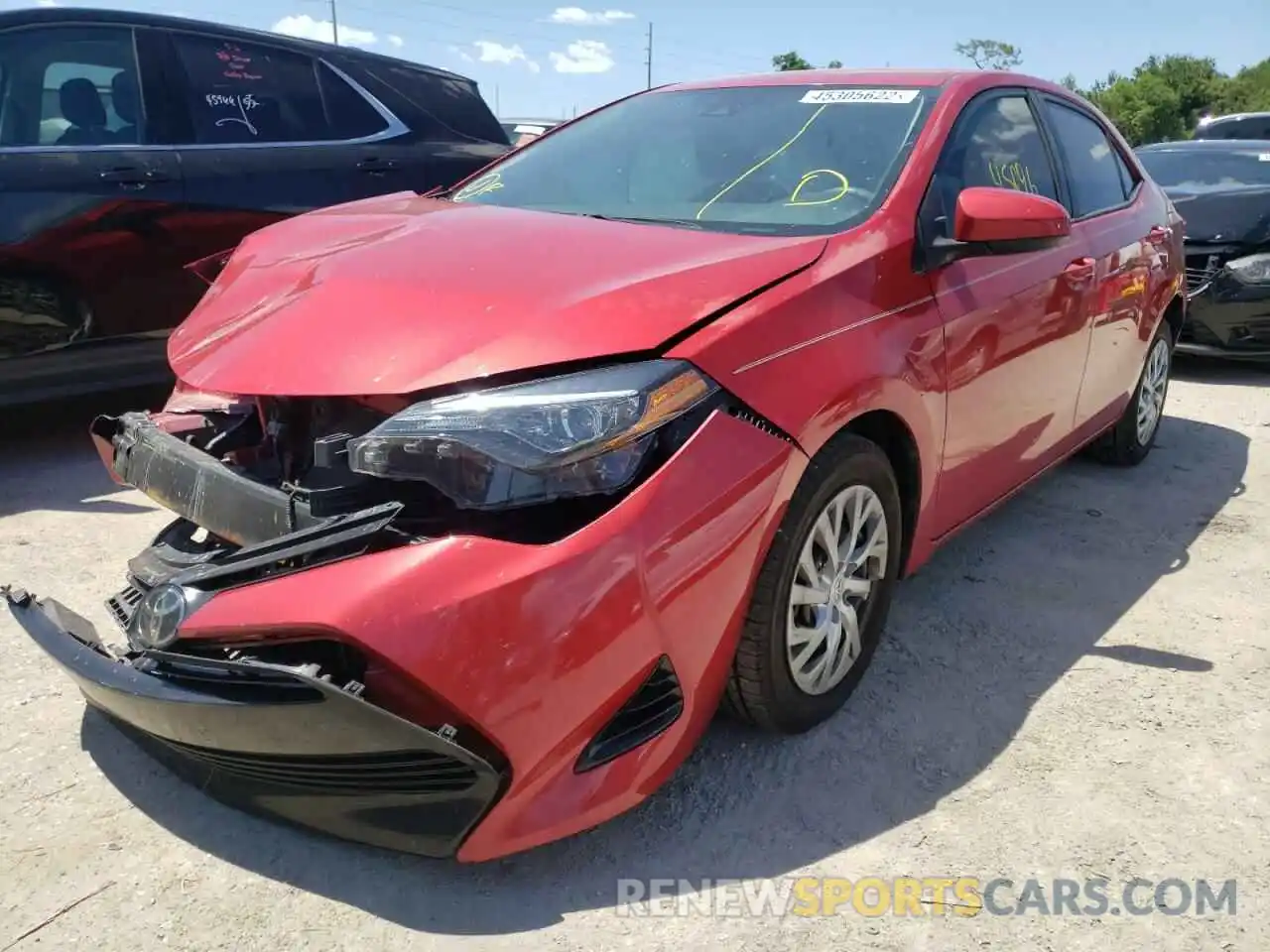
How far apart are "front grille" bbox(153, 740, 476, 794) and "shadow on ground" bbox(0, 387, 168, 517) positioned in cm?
220

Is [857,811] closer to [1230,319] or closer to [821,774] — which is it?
[821,774]

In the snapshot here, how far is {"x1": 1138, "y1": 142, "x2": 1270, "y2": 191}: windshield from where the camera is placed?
285 inches

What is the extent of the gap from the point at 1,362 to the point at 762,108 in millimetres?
2962

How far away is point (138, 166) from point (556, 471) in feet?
11.0

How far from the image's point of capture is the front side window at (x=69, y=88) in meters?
3.99

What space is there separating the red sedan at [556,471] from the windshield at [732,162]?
0.02m

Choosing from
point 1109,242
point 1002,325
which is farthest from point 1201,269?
point 1002,325

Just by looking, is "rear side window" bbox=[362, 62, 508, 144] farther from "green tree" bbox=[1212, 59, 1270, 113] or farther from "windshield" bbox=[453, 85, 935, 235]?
"green tree" bbox=[1212, 59, 1270, 113]

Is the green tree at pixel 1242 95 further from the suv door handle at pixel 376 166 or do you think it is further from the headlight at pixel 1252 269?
the suv door handle at pixel 376 166

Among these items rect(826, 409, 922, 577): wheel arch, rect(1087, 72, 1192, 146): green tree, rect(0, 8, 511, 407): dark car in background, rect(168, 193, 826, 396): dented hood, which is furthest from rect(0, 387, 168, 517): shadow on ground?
rect(1087, 72, 1192, 146): green tree

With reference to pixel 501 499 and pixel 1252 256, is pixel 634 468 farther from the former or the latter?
pixel 1252 256

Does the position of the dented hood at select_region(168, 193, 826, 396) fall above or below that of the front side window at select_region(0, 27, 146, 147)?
below

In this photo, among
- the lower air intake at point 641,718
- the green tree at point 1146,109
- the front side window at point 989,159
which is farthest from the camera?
the green tree at point 1146,109

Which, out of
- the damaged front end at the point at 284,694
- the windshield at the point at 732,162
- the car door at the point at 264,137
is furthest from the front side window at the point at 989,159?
the car door at the point at 264,137
